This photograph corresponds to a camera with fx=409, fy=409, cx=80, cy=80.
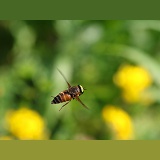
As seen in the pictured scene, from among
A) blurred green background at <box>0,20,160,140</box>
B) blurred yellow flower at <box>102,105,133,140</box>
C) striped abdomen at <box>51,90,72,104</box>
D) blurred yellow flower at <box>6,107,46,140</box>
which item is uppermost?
blurred green background at <box>0,20,160,140</box>

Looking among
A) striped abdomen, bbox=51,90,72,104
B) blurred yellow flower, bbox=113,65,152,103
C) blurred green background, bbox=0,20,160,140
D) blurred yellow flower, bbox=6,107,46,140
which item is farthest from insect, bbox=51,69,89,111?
blurred yellow flower, bbox=113,65,152,103

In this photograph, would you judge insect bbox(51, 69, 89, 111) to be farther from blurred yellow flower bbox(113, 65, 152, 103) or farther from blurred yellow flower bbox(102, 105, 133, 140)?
blurred yellow flower bbox(113, 65, 152, 103)

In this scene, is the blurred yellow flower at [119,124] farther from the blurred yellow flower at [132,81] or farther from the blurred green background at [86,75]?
the blurred yellow flower at [132,81]

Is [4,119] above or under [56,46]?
under

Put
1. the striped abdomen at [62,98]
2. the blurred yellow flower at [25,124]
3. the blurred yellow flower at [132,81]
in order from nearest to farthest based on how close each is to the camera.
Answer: the striped abdomen at [62,98] → the blurred yellow flower at [25,124] → the blurred yellow flower at [132,81]

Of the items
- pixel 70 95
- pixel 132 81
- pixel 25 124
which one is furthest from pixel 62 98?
pixel 132 81

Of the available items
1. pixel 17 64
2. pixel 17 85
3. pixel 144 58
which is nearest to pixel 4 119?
pixel 17 85

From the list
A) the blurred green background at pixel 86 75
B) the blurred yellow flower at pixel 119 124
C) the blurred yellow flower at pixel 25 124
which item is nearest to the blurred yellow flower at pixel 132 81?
the blurred green background at pixel 86 75
